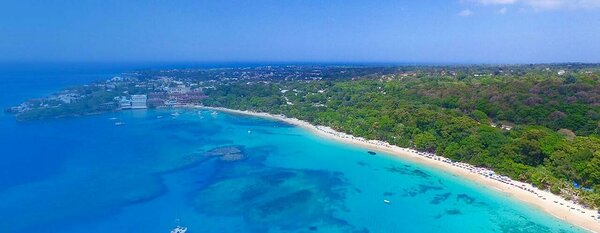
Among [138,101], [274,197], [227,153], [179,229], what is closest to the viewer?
[179,229]

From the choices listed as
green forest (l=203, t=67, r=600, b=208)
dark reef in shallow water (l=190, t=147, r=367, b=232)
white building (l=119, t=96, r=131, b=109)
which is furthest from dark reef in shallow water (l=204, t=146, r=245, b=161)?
white building (l=119, t=96, r=131, b=109)

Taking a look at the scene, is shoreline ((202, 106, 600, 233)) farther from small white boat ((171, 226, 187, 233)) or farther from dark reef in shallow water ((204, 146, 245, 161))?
small white boat ((171, 226, 187, 233))

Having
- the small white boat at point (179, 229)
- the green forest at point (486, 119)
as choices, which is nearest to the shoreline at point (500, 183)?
the green forest at point (486, 119)

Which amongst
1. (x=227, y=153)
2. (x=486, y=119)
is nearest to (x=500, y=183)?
(x=486, y=119)

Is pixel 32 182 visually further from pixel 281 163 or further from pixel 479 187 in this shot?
pixel 479 187

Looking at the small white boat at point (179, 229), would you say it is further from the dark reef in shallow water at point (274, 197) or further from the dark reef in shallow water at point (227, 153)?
the dark reef in shallow water at point (227, 153)

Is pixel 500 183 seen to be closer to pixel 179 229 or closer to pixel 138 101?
pixel 179 229
